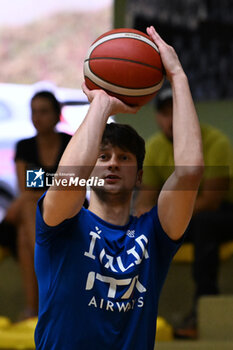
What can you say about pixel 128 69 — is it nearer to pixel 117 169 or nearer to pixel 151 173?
pixel 117 169


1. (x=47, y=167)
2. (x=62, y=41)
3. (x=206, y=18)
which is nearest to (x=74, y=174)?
(x=47, y=167)

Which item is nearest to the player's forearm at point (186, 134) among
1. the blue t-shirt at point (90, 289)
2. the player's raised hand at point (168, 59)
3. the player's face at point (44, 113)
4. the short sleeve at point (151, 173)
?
the player's raised hand at point (168, 59)

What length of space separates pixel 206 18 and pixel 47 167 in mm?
2696

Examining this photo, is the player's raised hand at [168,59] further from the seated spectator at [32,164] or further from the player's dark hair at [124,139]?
the seated spectator at [32,164]

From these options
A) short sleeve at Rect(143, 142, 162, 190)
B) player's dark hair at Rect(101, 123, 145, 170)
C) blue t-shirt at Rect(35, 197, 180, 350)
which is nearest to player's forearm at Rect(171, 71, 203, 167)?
player's dark hair at Rect(101, 123, 145, 170)

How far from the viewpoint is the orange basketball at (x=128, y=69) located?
204cm

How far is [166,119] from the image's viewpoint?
4168 mm

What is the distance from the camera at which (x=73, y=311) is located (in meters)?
1.83

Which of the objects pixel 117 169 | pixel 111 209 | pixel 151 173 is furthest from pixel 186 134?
Result: pixel 151 173

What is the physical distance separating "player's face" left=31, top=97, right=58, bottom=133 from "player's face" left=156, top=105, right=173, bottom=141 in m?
0.78

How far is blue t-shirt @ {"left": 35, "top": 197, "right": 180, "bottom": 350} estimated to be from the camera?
1.83 meters

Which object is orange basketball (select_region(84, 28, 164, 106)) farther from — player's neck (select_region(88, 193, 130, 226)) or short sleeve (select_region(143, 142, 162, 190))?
short sleeve (select_region(143, 142, 162, 190))

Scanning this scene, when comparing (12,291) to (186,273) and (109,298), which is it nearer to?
(186,273)

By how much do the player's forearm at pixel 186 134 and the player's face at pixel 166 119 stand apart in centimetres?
222
